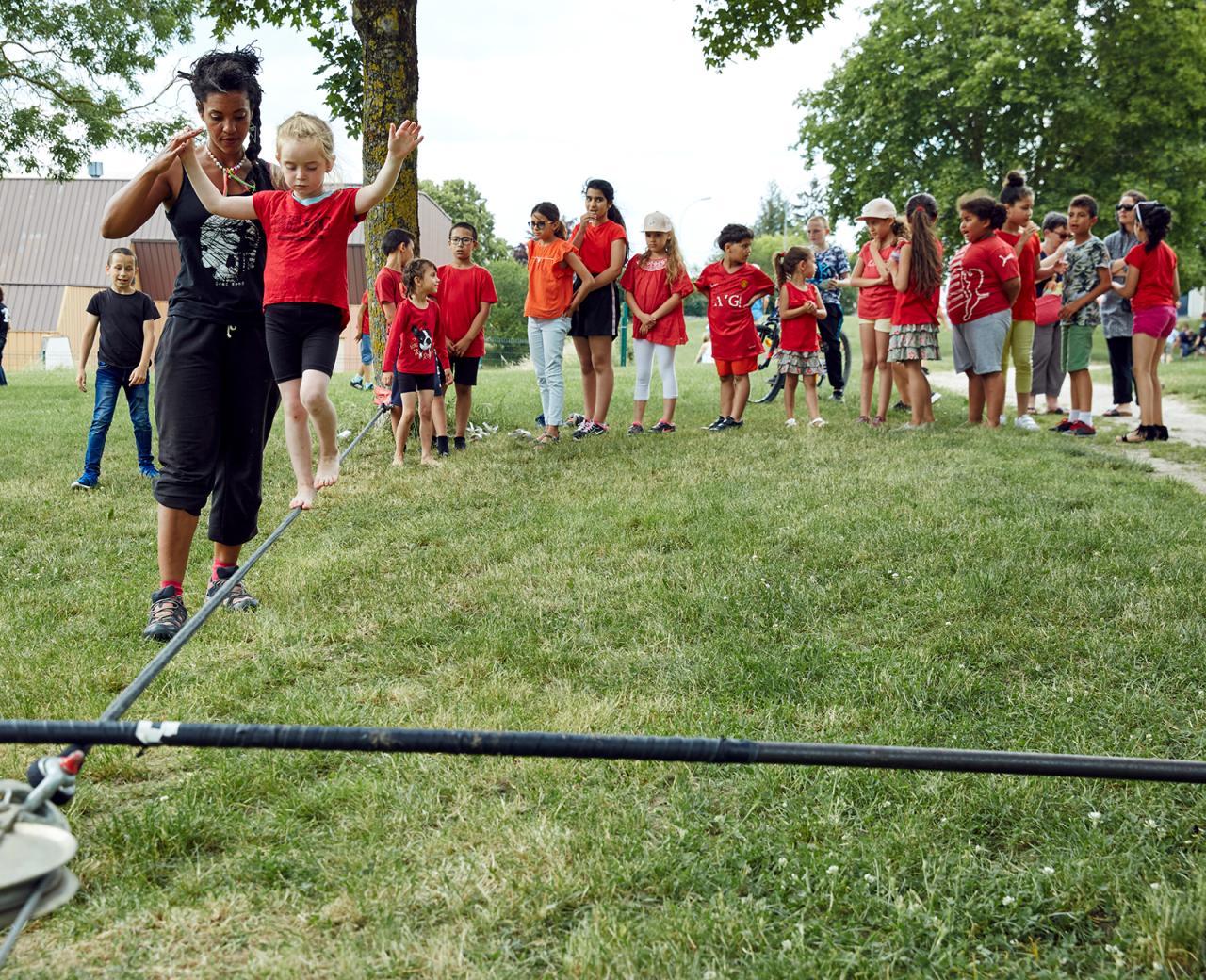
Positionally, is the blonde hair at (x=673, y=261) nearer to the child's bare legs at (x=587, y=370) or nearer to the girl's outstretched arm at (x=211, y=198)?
the child's bare legs at (x=587, y=370)

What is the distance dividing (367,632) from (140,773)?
134cm

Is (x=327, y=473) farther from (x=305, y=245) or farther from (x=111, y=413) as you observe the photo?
(x=111, y=413)

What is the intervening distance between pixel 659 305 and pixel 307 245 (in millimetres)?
6214

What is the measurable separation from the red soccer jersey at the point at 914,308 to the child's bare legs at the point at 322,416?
6176mm

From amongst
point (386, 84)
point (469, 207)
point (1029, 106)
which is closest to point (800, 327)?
point (386, 84)

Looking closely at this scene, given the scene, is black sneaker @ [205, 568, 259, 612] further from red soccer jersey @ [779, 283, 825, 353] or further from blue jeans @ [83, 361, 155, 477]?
red soccer jersey @ [779, 283, 825, 353]

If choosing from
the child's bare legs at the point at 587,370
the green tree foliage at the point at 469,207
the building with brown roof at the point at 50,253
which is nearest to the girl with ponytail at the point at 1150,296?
the child's bare legs at the point at 587,370

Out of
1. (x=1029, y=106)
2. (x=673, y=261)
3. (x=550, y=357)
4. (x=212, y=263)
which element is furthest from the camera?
(x=1029, y=106)

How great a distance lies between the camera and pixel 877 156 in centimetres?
3272

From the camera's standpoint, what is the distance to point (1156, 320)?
8891mm

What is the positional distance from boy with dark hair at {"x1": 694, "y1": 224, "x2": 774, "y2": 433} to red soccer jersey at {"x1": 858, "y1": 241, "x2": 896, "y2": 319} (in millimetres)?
952

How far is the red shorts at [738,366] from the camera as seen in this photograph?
10.4 meters

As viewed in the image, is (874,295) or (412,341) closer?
(412,341)

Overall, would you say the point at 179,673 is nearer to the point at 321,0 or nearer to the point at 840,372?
the point at 321,0
